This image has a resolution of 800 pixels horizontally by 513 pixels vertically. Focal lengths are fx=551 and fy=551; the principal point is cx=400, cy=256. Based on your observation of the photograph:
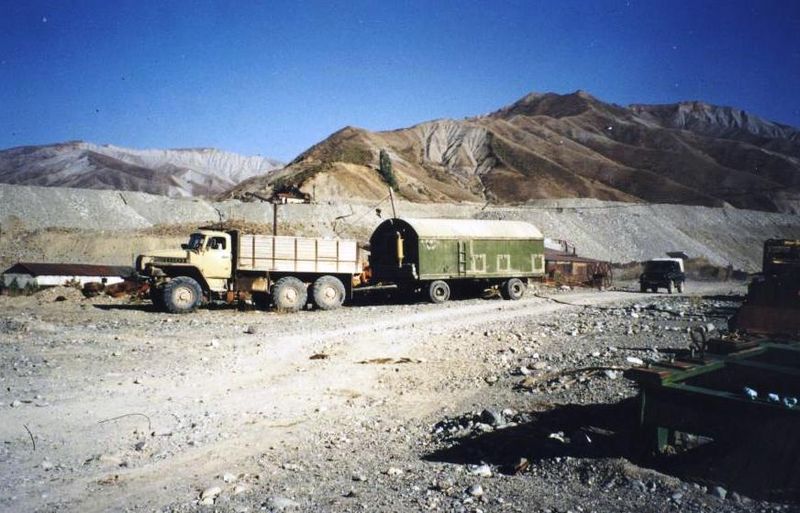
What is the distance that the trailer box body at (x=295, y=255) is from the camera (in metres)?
18.7

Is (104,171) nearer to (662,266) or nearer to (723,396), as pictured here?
(662,266)

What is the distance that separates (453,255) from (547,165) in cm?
9378

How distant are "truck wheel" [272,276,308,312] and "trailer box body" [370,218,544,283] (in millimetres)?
4469

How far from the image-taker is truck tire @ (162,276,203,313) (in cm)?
1719

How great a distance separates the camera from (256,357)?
11.1 metres

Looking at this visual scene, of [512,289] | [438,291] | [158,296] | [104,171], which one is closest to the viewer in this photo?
[158,296]

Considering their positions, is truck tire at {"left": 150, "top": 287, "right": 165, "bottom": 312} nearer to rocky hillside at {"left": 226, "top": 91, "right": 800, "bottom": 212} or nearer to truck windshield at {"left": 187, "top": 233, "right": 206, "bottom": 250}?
truck windshield at {"left": 187, "top": 233, "right": 206, "bottom": 250}

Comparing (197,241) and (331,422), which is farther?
(197,241)

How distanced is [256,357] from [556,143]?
13487 centimetres

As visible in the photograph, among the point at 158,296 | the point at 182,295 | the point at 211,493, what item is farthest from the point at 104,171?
the point at 211,493

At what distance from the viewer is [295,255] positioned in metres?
19.2

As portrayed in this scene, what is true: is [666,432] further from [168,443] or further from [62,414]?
[62,414]

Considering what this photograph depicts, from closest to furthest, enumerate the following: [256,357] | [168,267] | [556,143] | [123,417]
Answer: [123,417]
[256,357]
[168,267]
[556,143]

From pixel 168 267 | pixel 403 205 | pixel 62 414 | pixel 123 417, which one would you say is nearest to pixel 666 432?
pixel 123 417
